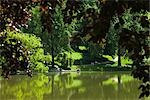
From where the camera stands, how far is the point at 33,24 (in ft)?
222

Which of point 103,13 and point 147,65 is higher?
point 103,13

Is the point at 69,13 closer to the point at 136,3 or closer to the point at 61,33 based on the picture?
the point at 136,3

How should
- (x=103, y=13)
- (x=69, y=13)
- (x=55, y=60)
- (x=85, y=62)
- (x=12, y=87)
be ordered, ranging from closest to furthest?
1. (x=103, y=13)
2. (x=69, y=13)
3. (x=12, y=87)
4. (x=55, y=60)
5. (x=85, y=62)

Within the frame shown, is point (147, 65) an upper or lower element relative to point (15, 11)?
lower

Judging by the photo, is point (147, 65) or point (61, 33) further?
point (61, 33)

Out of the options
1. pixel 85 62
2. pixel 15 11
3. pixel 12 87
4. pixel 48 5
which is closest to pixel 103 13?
pixel 48 5

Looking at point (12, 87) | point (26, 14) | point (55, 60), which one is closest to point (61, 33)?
point (55, 60)

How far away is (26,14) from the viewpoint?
513cm

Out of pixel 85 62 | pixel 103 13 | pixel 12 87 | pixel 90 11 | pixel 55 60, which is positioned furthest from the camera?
pixel 85 62

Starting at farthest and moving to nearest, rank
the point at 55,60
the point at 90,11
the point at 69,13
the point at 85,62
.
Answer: the point at 85,62, the point at 55,60, the point at 69,13, the point at 90,11

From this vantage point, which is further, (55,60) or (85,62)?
(85,62)

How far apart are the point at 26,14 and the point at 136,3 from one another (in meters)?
1.75

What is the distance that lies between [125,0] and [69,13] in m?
0.79

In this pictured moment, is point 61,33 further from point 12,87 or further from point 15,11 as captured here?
point 15,11
